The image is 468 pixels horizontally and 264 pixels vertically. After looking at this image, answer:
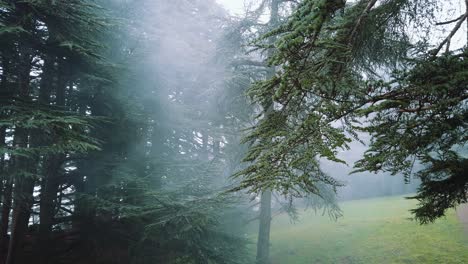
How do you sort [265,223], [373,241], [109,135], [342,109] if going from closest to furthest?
[342,109], [109,135], [265,223], [373,241]

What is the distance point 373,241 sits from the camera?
1377cm

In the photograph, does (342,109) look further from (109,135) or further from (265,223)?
(265,223)

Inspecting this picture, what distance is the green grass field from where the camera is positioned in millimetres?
11812

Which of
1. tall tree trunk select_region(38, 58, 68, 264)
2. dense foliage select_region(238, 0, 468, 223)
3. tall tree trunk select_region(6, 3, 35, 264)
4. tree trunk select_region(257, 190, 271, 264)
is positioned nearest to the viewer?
dense foliage select_region(238, 0, 468, 223)

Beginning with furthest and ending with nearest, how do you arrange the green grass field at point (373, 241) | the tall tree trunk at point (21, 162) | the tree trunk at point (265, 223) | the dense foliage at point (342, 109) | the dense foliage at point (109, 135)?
the green grass field at point (373, 241)
the tree trunk at point (265, 223)
the tall tree trunk at point (21, 162)
the dense foliage at point (109, 135)
the dense foliage at point (342, 109)

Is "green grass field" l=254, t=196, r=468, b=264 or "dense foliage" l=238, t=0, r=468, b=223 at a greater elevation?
"dense foliage" l=238, t=0, r=468, b=223

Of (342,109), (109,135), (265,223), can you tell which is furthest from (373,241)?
(342,109)

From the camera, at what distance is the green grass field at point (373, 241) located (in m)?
11.8

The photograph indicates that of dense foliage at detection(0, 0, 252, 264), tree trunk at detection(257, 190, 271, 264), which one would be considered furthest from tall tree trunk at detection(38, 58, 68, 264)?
tree trunk at detection(257, 190, 271, 264)

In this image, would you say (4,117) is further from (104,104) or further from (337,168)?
(337,168)

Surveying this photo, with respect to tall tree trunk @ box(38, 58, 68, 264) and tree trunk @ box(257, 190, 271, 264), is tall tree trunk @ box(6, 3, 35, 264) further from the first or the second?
tree trunk @ box(257, 190, 271, 264)

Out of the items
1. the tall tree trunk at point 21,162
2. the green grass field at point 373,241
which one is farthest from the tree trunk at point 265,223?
the tall tree trunk at point 21,162

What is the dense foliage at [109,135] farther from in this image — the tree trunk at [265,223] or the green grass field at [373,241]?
the green grass field at [373,241]

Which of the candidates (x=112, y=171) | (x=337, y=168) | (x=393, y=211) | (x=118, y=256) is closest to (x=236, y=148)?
(x=112, y=171)
